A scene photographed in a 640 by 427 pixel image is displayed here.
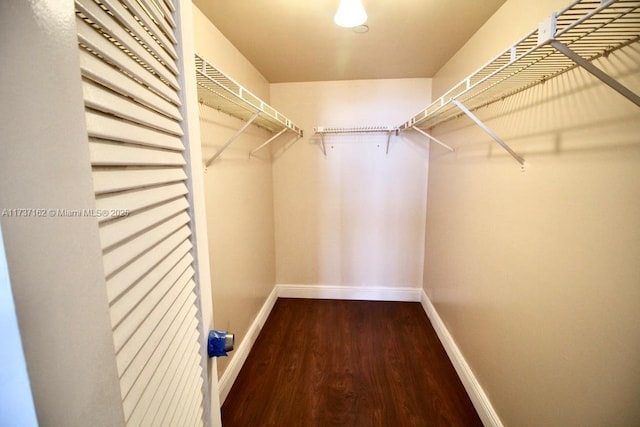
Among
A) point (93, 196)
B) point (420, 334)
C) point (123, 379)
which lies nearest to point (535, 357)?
point (420, 334)

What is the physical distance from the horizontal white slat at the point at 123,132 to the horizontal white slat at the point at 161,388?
15.8 inches

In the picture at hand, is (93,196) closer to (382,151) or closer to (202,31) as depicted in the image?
(202,31)

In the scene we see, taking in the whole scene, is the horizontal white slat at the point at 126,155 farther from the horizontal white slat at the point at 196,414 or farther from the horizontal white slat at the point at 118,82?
the horizontal white slat at the point at 196,414

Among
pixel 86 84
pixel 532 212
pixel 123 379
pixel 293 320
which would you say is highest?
pixel 86 84

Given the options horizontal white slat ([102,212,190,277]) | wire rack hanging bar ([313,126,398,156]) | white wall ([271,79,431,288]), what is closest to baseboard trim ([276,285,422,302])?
white wall ([271,79,431,288])

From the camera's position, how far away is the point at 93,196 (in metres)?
0.32

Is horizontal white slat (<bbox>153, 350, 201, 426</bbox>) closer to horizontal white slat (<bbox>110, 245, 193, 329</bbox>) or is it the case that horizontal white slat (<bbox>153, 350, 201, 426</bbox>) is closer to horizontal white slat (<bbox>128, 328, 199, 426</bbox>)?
horizontal white slat (<bbox>128, 328, 199, 426</bbox>)

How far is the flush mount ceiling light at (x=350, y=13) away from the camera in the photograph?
120 cm

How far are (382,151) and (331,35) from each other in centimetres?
118

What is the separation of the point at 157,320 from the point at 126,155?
288 millimetres

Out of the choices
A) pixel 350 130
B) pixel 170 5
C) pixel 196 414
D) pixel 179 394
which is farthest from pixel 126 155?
pixel 350 130

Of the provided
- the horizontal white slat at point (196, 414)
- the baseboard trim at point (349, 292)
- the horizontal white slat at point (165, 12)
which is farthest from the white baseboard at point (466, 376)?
the horizontal white slat at point (165, 12)

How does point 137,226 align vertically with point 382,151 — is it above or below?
below

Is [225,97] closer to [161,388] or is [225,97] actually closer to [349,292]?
[161,388]
